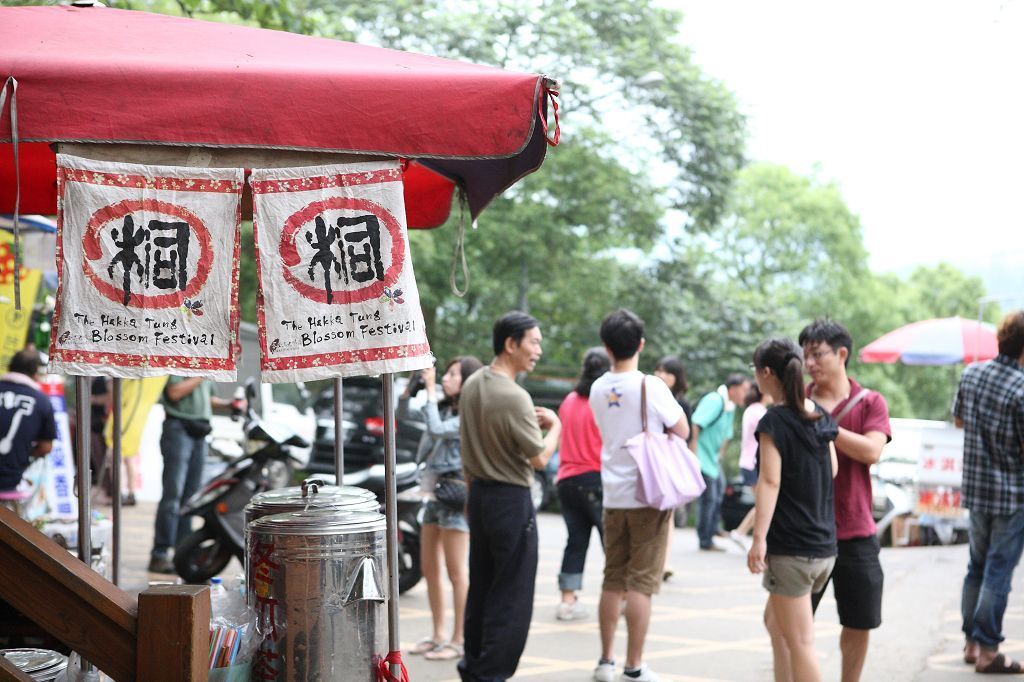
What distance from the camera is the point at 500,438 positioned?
17.5 ft

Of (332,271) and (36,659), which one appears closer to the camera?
(332,271)

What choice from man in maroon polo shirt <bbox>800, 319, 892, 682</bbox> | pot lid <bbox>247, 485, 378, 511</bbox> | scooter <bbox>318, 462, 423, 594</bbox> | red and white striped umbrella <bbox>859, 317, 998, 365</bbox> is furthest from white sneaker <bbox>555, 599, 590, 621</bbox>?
red and white striped umbrella <bbox>859, 317, 998, 365</bbox>

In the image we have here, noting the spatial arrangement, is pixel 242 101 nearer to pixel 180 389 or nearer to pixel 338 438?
pixel 338 438

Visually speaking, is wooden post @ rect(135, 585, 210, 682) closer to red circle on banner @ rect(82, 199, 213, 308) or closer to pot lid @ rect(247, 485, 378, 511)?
pot lid @ rect(247, 485, 378, 511)

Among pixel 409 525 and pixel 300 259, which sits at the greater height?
pixel 300 259

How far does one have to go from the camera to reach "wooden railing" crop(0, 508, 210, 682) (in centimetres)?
307

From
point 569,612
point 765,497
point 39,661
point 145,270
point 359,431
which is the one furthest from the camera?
point 359,431

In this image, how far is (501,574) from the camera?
5250mm

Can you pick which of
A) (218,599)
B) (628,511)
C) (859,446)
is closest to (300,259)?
(218,599)

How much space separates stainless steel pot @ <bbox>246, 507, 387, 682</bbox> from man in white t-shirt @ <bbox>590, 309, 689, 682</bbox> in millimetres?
2444

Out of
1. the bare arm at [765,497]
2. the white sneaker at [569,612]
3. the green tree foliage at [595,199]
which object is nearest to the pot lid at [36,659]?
the bare arm at [765,497]

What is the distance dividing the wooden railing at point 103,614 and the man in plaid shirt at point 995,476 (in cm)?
479

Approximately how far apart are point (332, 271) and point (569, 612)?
4.86 meters

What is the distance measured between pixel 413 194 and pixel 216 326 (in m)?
1.80
